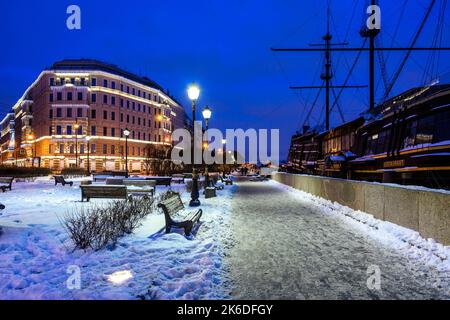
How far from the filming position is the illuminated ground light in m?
4.96

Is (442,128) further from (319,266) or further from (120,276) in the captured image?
(120,276)

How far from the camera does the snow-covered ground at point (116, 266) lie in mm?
4590

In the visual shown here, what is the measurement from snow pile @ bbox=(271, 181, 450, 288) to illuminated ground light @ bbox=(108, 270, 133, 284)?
14.7 feet

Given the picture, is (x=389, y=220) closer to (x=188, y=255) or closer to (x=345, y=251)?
(x=345, y=251)

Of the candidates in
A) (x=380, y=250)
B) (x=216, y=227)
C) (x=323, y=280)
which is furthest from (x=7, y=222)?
(x=380, y=250)

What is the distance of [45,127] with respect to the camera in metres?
80.2

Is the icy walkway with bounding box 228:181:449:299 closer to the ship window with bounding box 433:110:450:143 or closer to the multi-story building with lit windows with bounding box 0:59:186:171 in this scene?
the ship window with bounding box 433:110:450:143

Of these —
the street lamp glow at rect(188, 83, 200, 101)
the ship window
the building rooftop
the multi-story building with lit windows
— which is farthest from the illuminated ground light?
the building rooftop

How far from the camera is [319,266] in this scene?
19.5 ft

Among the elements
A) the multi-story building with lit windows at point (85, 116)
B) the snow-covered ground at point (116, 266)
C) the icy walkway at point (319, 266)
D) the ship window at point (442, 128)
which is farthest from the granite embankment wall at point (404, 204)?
the multi-story building with lit windows at point (85, 116)

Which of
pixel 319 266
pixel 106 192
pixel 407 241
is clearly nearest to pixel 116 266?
pixel 319 266

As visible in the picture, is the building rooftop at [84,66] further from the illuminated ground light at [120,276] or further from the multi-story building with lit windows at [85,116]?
the illuminated ground light at [120,276]

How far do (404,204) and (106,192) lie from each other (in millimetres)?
11151

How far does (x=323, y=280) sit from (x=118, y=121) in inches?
3314
